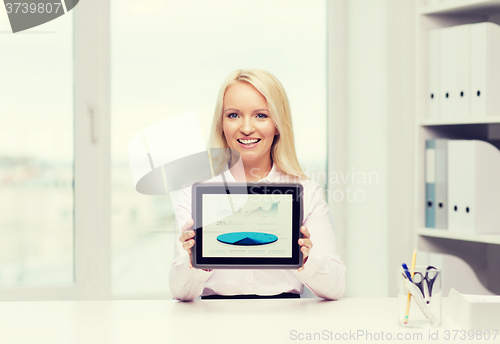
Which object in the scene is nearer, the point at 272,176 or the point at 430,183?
the point at 272,176

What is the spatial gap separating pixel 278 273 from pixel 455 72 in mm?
996

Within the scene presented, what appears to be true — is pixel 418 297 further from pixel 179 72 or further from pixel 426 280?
pixel 179 72

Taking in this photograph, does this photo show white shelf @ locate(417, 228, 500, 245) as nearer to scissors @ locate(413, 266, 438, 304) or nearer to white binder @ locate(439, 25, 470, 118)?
white binder @ locate(439, 25, 470, 118)

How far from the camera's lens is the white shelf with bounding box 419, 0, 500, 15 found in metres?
1.59

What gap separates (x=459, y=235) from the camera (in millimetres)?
Result: 1565

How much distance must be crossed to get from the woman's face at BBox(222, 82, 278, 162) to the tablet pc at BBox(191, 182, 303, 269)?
385 mm

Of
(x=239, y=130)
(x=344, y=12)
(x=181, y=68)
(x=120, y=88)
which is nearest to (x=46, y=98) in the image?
(x=120, y=88)

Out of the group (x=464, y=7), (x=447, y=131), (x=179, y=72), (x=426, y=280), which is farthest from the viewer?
(x=179, y=72)

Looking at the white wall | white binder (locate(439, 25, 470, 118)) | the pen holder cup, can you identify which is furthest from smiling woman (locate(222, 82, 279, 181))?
the white wall

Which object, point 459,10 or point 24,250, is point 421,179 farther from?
point 24,250

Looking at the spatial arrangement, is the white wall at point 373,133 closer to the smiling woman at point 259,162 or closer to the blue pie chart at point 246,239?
the smiling woman at point 259,162

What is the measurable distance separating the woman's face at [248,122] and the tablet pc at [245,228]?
385 millimetres

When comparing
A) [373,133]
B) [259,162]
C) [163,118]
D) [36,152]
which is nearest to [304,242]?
[259,162]

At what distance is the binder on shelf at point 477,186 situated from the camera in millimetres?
1537
